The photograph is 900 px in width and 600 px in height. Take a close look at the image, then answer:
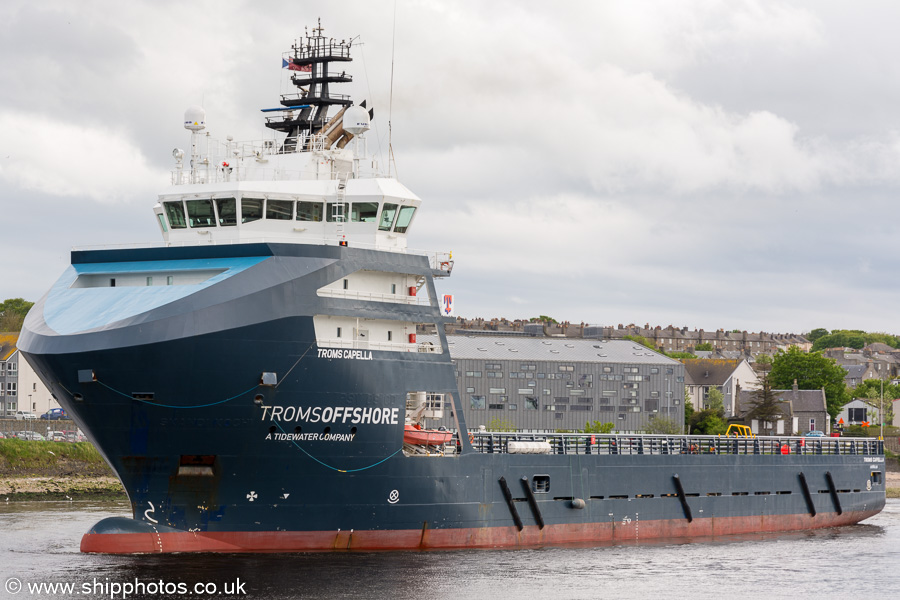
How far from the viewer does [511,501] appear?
3144 centimetres

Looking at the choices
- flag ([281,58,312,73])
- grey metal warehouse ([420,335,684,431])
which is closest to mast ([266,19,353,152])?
flag ([281,58,312,73])

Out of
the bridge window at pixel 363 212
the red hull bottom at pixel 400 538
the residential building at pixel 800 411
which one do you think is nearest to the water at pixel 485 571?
the red hull bottom at pixel 400 538

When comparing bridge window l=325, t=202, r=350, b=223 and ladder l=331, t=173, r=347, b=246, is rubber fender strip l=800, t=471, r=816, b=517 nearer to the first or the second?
ladder l=331, t=173, r=347, b=246

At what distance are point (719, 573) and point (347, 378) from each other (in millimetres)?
10758

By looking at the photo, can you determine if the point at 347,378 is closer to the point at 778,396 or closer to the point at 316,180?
the point at 316,180

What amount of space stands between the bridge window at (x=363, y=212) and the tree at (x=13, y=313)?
101 metres

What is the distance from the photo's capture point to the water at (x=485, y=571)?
2477 cm

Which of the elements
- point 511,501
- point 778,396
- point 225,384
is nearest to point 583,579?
point 511,501

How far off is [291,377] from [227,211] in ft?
17.5

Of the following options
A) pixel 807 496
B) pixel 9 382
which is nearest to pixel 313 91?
pixel 807 496

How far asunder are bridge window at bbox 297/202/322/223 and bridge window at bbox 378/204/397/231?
1598 millimetres

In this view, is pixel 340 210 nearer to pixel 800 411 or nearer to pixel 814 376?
pixel 800 411

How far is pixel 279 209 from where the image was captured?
1180 inches

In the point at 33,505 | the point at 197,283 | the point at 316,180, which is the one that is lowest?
the point at 33,505
